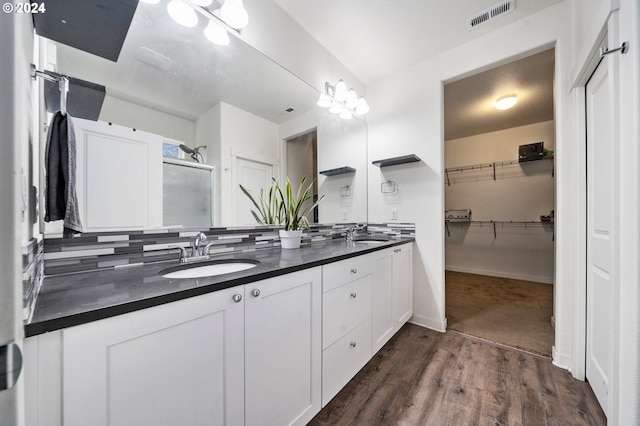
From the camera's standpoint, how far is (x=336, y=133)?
2385 millimetres

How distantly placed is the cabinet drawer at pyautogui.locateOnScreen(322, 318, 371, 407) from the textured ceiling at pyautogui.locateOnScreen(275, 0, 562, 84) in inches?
84.8

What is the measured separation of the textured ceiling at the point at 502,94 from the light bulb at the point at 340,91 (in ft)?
4.15

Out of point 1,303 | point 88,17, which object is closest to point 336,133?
point 88,17

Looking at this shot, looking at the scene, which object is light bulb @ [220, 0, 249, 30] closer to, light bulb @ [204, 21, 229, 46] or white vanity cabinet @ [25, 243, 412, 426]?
light bulb @ [204, 21, 229, 46]

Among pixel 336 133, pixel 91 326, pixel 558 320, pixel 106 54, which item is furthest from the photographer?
pixel 336 133

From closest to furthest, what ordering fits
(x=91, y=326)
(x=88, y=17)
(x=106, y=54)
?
(x=91, y=326) < (x=88, y=17) < (x=106, y=54)

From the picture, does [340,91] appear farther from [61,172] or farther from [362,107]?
[61,172]

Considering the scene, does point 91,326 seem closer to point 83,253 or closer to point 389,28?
point 83,253

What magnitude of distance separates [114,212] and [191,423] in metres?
0.87

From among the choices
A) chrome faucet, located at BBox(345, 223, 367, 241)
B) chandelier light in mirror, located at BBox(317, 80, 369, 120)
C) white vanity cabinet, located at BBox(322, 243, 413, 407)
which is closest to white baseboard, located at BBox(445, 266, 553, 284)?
chrome faucet, located at BBox(345, 223, 367, 241)

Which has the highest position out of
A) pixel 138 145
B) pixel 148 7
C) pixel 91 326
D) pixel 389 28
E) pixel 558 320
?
pixel 389 28

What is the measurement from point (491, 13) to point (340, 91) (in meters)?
1.20

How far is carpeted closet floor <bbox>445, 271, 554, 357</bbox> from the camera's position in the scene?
193 cm

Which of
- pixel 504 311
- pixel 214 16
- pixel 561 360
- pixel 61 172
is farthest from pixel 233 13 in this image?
pixel 504 311
